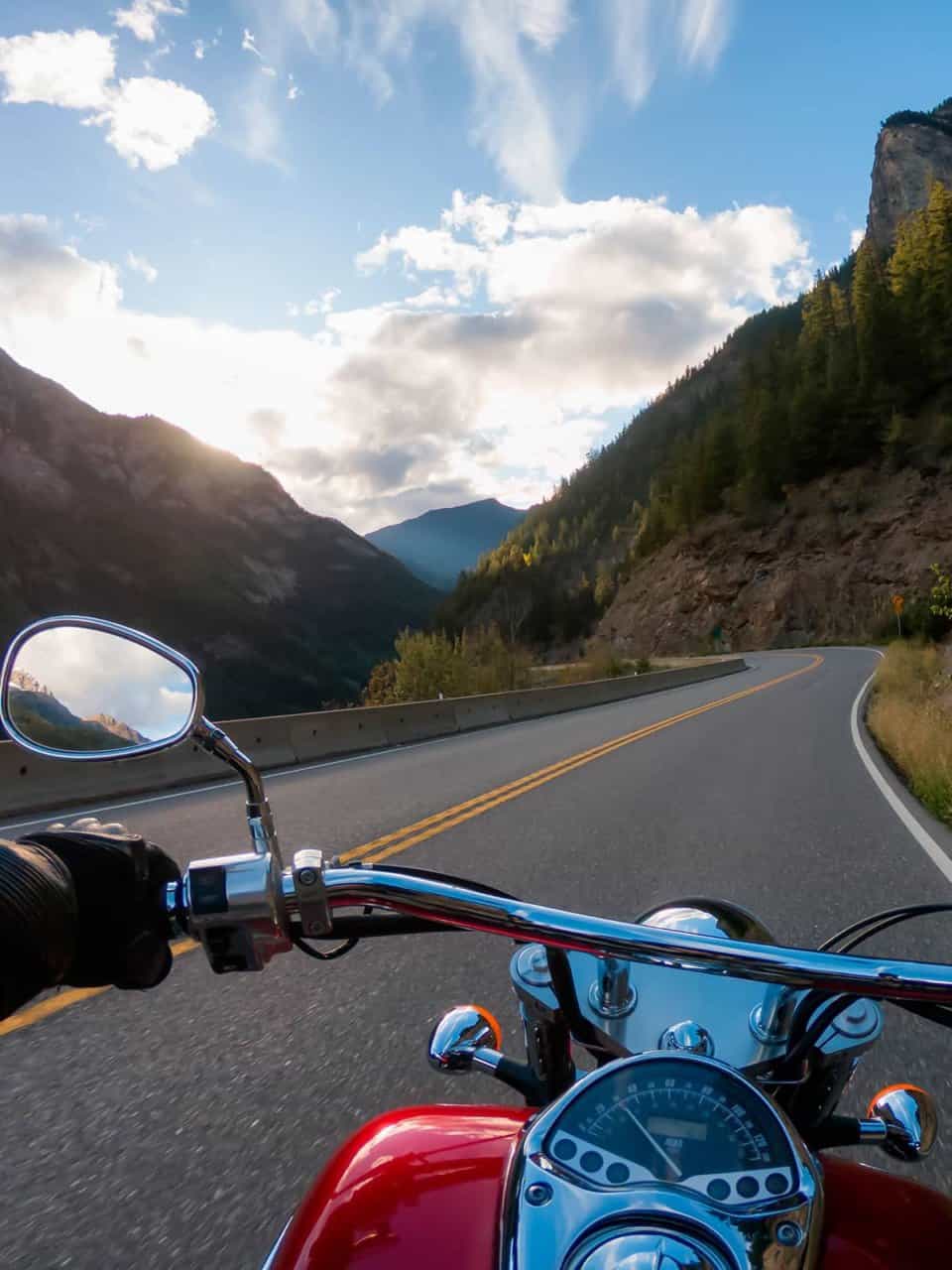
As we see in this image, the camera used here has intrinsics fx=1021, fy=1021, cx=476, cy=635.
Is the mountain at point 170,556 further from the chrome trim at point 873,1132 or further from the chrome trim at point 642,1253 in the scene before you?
the chrome trim at point 642,1253

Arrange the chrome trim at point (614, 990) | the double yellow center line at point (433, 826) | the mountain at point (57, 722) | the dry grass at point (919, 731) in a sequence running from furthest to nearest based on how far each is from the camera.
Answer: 1. the dry grass at point (919, 731)
2. the double yellow center line at point (433, 826)
3. the mountain at point (57, 722)
4. the chrome trim at point (614, 990)

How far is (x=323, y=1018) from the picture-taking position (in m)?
4.32

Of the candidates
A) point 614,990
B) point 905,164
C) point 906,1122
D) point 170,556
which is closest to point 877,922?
point 906,1122

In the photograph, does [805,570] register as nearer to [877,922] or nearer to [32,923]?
[877,922]

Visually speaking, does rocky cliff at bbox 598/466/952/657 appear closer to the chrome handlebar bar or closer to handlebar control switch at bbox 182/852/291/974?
the chrome handlebar bar

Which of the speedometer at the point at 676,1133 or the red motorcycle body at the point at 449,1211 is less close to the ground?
the speedometer at the point at 676,1133

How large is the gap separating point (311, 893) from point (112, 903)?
29cm

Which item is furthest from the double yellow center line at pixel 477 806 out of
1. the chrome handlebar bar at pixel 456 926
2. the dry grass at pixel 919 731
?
the dry grass at pixel 919 731

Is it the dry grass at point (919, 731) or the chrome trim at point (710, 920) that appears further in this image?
the dry grass at point (919, 731)

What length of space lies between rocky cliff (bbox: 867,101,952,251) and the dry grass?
13412 centimetres

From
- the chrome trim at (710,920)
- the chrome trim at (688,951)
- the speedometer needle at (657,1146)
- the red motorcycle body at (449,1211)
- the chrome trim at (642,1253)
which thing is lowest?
the red motorcycle body at (449,1211)

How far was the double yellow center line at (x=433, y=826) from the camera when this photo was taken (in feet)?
14.7

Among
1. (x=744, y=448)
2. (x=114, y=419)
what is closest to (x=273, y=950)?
(x=744, y=448)

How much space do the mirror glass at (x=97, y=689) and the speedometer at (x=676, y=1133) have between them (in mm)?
1068
